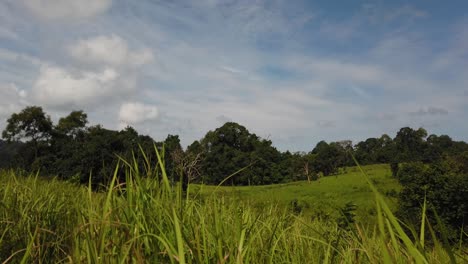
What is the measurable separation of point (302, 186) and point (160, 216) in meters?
80.4

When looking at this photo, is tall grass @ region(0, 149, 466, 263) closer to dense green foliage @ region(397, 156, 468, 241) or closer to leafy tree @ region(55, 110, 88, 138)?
dense green foliage @ region(397, 156, 468, 241)

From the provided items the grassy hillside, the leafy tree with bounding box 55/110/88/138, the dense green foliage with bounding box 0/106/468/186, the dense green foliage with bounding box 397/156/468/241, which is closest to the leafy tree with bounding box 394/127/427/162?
the dense green foliage with bounding box 0/106/468/186

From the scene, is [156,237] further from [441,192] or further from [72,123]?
[72,123]

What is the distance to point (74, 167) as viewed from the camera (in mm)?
59812

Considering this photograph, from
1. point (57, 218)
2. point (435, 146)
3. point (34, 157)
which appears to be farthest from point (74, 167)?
point (435, 146)

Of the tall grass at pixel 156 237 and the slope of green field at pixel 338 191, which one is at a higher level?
the tall grass at pixel 156 237

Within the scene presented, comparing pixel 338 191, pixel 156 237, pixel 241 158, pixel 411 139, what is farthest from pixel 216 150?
pixel 156 237

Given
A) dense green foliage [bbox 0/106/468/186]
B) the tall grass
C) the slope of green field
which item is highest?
dense green foliage [bbox 0/106/468/186]

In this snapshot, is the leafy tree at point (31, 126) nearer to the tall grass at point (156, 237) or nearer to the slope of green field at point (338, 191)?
the slope of green field at point (338, 191)

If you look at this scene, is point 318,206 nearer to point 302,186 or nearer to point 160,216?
point 302,186

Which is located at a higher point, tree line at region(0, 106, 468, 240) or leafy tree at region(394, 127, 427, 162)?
leafy tree at region(394, 127, 427, 162)

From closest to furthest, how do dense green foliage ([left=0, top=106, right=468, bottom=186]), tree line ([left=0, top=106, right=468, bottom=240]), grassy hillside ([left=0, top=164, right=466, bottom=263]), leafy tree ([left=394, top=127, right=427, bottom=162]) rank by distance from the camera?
grassy hillside ([left=0, top=164, right=466, bottom=263]), tree line ([left=0, top=106, right=468, bottom=240]), dense green foliage ([left=0, top=106, right=468, bottom=186]), leafy tree ([left=394, top=127, right=427, bottom=162])

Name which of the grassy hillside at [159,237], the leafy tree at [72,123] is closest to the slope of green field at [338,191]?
the leafy tree at [72,123]

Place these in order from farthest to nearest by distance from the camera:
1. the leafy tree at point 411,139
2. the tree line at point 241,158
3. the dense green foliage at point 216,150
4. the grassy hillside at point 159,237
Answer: the leafy tree at point 411,139 → the dense green foliage at point 216,150 → the tree line at point 241,158 → the grassy hillside at point 159,237
